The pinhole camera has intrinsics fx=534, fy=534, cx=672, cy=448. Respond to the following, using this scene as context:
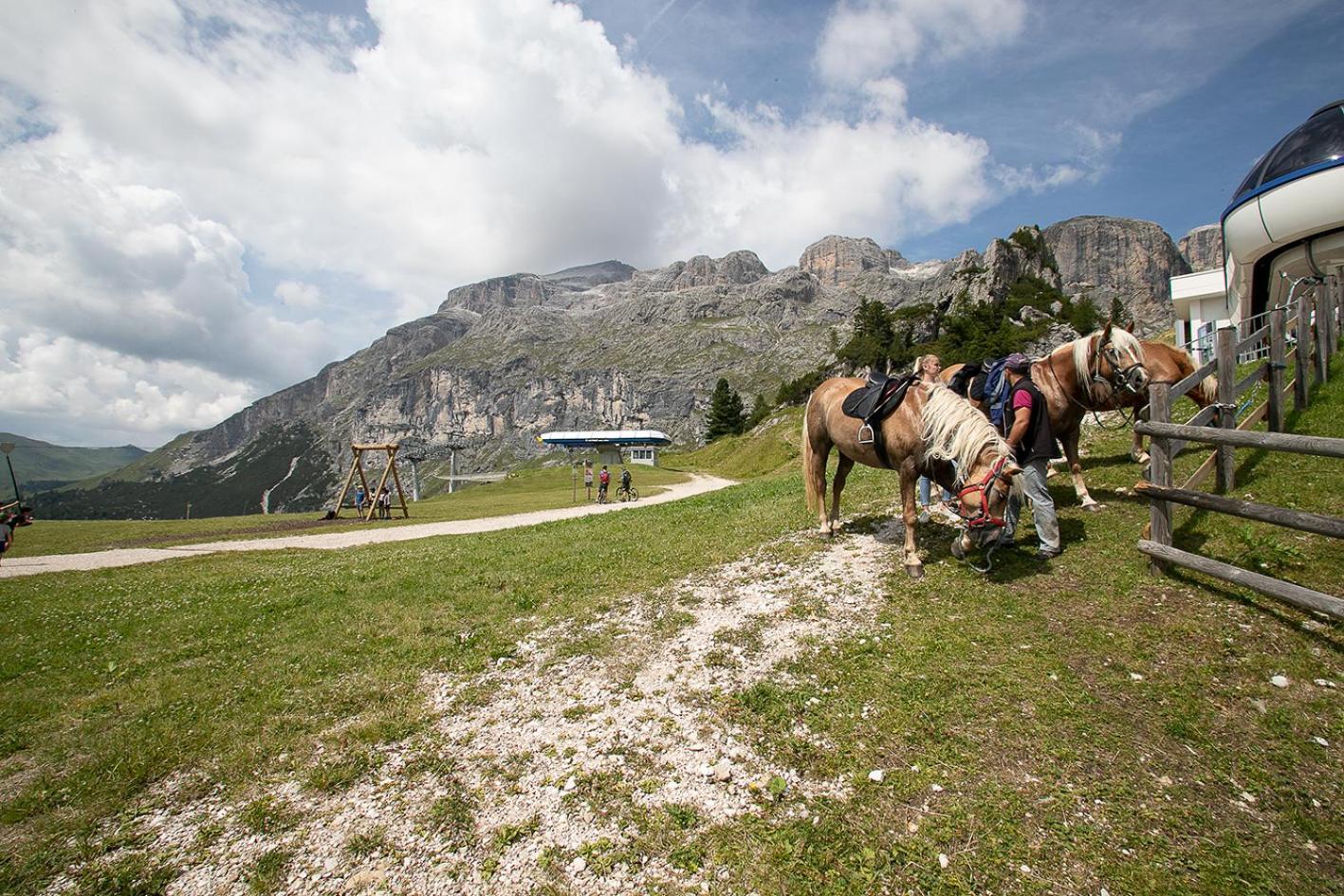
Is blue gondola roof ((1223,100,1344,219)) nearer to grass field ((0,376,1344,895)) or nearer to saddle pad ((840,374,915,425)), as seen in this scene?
grass field ((0,376,1344,895))

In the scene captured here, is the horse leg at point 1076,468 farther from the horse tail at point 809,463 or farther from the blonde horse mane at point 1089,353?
the horse tail at point 809,463

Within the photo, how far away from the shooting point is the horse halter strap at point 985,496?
7398 millimetres

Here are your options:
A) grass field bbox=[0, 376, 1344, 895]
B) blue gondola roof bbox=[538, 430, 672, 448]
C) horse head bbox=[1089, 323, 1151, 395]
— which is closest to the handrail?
grass field bbox=[0, 376, 1344, 895]

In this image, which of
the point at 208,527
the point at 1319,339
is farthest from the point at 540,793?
the point at 208,527

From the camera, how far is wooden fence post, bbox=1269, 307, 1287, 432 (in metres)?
9.70

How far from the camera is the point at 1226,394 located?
8828 millimetres

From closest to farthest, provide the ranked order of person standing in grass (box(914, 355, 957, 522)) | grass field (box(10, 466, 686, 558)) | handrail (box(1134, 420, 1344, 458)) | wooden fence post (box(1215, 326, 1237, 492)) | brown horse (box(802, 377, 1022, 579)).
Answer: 1. handrail (box(1134, 420, 1344, 458))
2. brown horse (box(802, 377, 1022, 579))
3. wooden fence post (box(1215, 326, 1237, 492))
4. person standing in grass (box(914, 355, 957, 522))
5. grass field (box(10, 466, 686, 558))

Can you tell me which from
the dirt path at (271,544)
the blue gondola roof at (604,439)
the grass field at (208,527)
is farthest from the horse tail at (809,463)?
the blue gondola roof at (604,439)

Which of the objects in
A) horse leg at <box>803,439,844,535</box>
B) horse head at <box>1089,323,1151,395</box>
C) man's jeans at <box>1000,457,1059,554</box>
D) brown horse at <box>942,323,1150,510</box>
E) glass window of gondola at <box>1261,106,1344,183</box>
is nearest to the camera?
man's jeans at <box>1000,457,1059,554</box>

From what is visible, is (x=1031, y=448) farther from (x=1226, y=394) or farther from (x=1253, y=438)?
(x=1226, y=394)

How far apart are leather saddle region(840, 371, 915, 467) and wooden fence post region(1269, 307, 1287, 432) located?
21.7ft

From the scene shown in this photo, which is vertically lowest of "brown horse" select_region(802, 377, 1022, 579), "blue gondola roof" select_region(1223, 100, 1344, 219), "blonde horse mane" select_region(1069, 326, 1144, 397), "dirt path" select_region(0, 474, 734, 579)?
"dirt path" select_region(0, 474, 734, 579)

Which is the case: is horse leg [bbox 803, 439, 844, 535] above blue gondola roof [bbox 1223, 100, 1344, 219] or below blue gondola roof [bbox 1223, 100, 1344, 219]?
below

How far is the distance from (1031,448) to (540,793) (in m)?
8.70
